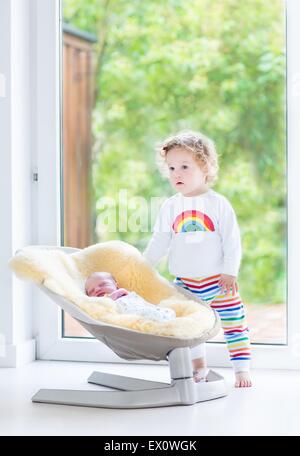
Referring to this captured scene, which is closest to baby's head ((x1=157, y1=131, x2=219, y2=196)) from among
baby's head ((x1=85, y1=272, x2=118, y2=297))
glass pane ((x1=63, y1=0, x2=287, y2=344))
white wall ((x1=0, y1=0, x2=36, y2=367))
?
glass pane ((x1=63, y1=0, x2=287, y2=344))

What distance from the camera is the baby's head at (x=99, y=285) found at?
2.24m

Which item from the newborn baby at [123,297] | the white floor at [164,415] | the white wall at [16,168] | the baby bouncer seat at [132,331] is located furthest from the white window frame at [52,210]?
the newborn baby at [123,297]

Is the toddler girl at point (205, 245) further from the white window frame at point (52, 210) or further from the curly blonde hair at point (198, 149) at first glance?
the white window frame at point (52, 210)

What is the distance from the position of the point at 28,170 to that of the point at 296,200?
1.00 meters

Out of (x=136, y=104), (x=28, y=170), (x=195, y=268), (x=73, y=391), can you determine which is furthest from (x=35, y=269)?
(x=136, y=104)

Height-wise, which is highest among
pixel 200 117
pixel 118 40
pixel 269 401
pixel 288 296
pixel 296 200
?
pixel 118 40

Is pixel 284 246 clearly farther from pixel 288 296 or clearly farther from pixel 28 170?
pixel 28 170

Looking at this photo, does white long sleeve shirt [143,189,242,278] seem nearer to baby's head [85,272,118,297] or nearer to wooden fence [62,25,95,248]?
baby's head [85,272,118,297]

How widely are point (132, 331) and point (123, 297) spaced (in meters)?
0.25

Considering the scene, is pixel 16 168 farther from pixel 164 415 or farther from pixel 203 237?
pixel 164 415

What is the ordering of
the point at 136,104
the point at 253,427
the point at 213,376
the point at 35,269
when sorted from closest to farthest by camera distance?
the point at 253,427 < the point at 35,269 < the point at 213,376 < the point at 136,104

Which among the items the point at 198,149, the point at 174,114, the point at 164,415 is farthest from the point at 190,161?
the point at 164,415

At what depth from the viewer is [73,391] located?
2.12m

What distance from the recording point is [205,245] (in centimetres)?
236
